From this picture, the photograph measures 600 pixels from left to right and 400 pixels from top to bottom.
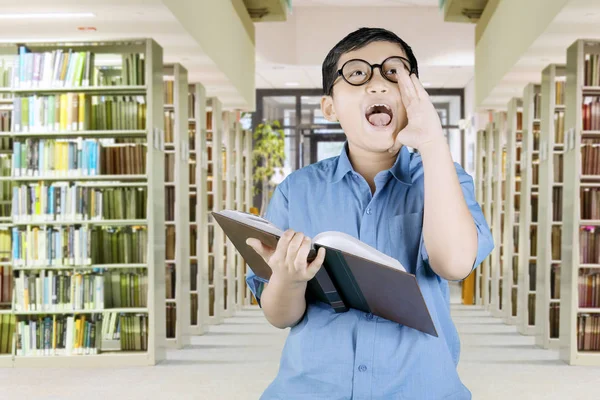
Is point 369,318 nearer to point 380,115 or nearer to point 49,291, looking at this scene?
point 380,115

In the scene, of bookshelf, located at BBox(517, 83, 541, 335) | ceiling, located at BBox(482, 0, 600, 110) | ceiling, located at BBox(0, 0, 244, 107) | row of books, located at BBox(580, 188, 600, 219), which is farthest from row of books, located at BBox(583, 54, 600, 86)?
ceiling, located at BBox(0, 0, 244, 107)

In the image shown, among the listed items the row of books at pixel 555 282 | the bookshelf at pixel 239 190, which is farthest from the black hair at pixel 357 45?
the bookshelf at pixel 239 190

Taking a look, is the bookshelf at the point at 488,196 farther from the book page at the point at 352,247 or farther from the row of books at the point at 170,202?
the book page at the point at 352,247

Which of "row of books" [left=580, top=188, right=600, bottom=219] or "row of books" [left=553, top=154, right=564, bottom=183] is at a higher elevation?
"row of books" [left=553, top=154, right=564, bottom=183]

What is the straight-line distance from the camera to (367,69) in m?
1.40

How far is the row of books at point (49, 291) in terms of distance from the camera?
6340mm

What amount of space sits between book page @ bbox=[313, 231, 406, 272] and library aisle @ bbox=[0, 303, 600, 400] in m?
4.10

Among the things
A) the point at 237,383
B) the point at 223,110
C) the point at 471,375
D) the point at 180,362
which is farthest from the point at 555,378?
the point at 223,110

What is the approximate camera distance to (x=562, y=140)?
7457 millimetres

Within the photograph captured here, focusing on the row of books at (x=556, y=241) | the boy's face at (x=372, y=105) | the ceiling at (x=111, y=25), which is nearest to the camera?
the boy's face at (x=372, y=105)

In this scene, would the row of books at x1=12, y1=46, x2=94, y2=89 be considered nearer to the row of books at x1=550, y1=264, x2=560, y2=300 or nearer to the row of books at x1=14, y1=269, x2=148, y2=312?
the row of books at x1=14, y1=269, x2=148, y2=312

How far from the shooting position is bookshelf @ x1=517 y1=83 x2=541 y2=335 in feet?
27.3

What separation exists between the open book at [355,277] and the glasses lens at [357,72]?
274mm

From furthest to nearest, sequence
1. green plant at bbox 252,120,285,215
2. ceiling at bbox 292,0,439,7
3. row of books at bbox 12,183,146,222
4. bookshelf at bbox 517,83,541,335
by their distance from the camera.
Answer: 1. green plant at bbox 252,120,285,215
2. ceiling at bbox 292,0,439,7
3. bookshelf at bbox 517,83,541,335
4. row of books at bbox 12,183,146,222
